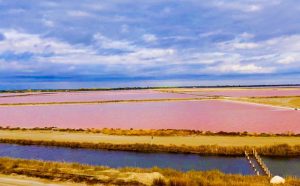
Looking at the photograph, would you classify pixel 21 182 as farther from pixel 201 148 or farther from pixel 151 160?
pixel 201 148

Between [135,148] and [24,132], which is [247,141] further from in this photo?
[24,132]

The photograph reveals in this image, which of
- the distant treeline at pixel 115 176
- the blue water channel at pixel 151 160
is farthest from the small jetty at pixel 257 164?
the distant treeline at pixel 115 176

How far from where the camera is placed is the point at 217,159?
64.7 feet

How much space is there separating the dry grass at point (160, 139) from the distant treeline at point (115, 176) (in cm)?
938

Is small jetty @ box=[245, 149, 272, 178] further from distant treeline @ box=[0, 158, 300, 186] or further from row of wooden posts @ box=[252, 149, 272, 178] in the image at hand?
distant treeline @ box=[0, 158, 300, 186]

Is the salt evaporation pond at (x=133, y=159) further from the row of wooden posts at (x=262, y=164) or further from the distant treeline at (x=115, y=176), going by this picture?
the distant treeline at (x=115, y=176)

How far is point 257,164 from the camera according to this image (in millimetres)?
18281

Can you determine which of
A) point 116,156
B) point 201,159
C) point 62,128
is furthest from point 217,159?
point 62,128

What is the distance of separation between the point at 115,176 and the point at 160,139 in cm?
1252

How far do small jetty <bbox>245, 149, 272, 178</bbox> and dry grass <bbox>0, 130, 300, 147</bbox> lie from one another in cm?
219

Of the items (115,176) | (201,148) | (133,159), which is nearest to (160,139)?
A: (201,148)

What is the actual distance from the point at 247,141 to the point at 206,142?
2.32 metres

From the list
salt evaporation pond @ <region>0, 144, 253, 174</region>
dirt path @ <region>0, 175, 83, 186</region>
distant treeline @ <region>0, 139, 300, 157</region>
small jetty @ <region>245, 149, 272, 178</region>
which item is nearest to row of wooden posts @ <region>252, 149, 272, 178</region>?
small jetty @ <region>245, 149, 272, 178</region>

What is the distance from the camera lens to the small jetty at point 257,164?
1644cm
